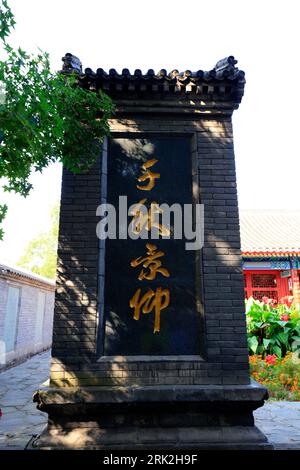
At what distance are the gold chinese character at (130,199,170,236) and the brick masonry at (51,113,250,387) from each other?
20.5 inches

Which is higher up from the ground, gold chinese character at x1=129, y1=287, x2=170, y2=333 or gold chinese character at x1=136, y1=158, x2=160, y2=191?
gold chinese character at x1=136, y1=158, x2=160, y2=191

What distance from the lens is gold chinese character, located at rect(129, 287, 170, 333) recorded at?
155 inches

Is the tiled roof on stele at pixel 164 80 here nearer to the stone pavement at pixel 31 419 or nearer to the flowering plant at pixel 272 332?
the stone pavement at pixel 31 419

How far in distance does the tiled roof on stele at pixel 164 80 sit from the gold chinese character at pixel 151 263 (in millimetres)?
2131

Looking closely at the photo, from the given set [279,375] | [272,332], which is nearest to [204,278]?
[279,375]

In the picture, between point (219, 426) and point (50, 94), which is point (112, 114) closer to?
point (50, 94)

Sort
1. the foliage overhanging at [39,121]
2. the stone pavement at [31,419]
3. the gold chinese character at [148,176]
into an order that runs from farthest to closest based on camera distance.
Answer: the gold chinese character at [148,176] → the stone pavement at [31,419] → the foliage overhanging at [39,121]

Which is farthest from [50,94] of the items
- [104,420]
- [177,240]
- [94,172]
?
[104,420]

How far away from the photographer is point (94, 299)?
12.7ft

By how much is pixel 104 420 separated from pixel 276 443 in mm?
2191

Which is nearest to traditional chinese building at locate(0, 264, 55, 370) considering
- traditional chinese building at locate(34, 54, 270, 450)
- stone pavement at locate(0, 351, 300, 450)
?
stone pavement at locate(0, 351, 300, 450)

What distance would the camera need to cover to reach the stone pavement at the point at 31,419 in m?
4.15

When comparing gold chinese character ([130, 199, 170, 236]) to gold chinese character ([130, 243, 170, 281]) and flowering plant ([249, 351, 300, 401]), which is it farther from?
flowering plant ([249, 351, 300, 401])

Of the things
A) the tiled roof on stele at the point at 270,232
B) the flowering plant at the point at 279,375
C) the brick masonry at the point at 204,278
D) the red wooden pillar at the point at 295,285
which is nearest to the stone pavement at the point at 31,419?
the flowering plant at the point at 279,375
